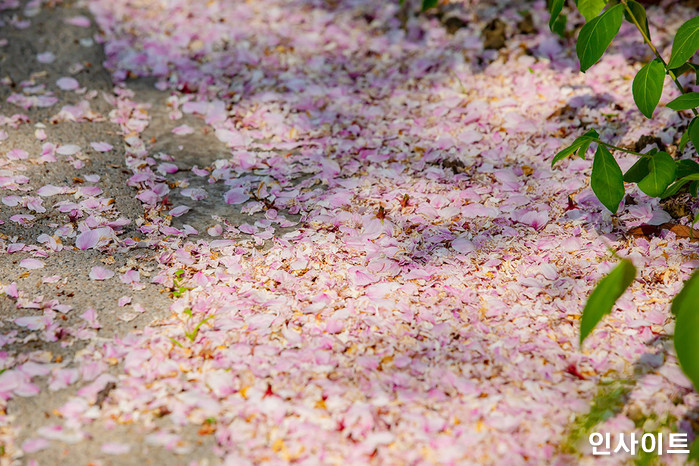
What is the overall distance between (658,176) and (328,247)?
0.93m

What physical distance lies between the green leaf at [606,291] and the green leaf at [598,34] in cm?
66

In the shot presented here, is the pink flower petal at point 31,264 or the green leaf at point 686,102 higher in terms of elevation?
the green leaf at point 686,102

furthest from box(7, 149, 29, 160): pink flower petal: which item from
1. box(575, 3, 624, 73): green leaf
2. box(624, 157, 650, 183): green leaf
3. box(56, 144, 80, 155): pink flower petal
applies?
box(624, 157, 650, 183): green leaf

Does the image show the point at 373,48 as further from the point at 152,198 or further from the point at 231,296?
the point at 231,296

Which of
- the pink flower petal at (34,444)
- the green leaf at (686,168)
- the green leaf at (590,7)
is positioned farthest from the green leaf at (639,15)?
the pink flower petal at (34,444)

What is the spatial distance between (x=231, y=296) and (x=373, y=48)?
5.80 feet

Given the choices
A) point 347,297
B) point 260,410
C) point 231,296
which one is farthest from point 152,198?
point 260,410

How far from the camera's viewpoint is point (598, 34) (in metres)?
1.55

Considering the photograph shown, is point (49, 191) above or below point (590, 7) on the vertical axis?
below

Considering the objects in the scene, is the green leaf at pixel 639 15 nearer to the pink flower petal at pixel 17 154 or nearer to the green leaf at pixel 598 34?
the green leaf at pixel 598 34

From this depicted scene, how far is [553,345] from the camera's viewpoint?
159 centimetres

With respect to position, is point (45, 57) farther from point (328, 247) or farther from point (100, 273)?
point (328, 247)

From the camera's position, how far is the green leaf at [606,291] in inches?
42.2

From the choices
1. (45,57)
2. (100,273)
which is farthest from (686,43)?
(45,57)
